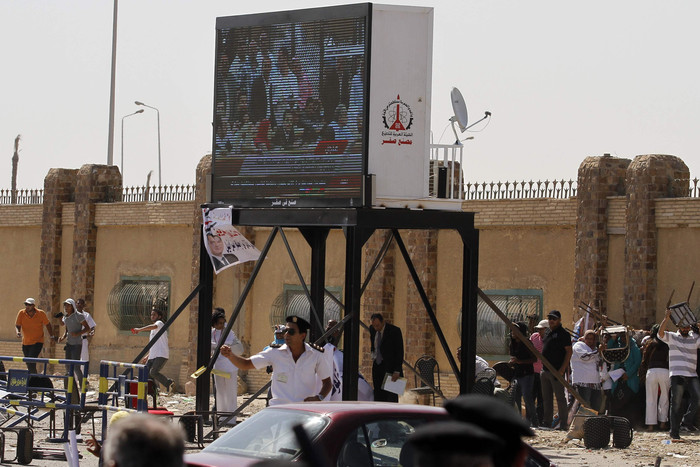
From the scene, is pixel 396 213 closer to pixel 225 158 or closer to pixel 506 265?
pixel 225 158

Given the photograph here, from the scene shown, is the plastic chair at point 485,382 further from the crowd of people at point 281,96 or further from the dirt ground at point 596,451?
the crowd of people at point 281,96

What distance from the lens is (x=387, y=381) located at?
15859 millimetres

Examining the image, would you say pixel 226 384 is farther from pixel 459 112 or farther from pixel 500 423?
pixel 500 423

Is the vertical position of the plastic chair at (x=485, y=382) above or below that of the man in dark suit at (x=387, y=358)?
below

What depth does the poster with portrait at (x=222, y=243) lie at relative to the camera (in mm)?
15852

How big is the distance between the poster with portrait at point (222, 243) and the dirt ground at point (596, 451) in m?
2.39

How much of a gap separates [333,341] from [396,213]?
9.77 ft

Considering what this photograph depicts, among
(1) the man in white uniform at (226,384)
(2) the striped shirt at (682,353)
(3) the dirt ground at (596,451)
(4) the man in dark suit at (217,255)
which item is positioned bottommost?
(3) the dirt ground at (596,451)

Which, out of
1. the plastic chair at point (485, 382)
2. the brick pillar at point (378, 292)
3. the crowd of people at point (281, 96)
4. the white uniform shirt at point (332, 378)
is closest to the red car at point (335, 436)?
the white uniform shirt at point (332, 378)

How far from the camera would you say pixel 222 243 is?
15.9m

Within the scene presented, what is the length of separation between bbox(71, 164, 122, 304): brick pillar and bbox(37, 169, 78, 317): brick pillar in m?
0.59

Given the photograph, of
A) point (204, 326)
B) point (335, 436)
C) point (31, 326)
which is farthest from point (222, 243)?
point (31, 326)

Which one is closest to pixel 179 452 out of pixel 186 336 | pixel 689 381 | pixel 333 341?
pixel 333 341

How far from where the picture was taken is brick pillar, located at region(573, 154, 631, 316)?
19.7 m
